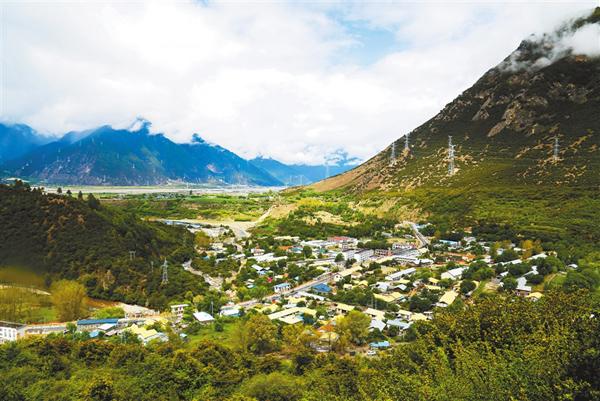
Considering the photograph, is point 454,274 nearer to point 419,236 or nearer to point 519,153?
point 419,236

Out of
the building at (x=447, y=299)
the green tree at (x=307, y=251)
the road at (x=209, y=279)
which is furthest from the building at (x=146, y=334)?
the green tree at (x=307, y=251)

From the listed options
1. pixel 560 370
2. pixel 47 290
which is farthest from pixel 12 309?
pixel 560 370

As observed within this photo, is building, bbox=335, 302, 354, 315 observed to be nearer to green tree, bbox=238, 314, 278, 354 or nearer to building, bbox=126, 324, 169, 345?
green tree, bbox=238, 314, 278, 354

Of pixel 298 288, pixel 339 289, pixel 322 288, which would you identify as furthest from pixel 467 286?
pixel 298 288

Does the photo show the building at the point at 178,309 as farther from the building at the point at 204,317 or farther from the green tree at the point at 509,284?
the green tree at the point at 509,284

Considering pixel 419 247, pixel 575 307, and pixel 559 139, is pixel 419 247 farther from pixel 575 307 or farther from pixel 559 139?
pixel 559 139

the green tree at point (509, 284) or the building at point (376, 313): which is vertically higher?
the green tree at point (509, 284)

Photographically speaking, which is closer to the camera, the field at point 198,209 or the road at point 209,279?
the road at point 209,279
